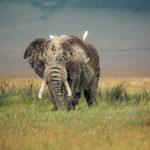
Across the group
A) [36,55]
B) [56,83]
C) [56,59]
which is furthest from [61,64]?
[36,55]

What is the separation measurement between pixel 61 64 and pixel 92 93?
3013 mm

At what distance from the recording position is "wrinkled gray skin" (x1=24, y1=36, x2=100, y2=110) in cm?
1373

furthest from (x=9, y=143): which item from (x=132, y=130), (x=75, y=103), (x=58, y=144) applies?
(x=75, y=103)

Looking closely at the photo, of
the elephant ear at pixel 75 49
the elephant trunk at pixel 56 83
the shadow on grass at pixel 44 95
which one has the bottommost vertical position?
the shadow on grass at pixel 44 95

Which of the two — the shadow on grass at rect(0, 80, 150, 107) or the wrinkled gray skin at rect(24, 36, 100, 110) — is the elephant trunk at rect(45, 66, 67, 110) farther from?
the shadow on grass at rect(0, 80, 150, 107)

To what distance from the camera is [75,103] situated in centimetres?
1575

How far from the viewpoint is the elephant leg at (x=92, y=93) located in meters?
16.6

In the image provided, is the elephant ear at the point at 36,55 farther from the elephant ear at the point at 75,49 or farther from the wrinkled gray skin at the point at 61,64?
the elephant ear at the point at 75,49

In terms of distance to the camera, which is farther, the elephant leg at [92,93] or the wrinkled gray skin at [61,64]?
the elephant leg at [92,93]

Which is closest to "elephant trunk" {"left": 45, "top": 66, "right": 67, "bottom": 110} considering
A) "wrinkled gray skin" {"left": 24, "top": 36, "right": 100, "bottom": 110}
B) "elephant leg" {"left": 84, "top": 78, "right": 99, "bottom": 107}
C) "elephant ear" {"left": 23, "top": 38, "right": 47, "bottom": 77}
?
"wrinkled gray skin" {"left": 24, "top": 36, "right": 100, "bottom": 110}

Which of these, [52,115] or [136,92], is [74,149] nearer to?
[52,115]

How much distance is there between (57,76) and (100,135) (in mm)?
4833

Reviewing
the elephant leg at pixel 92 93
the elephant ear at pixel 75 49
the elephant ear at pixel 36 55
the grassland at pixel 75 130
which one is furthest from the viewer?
the elephant leg at pixel 92 93

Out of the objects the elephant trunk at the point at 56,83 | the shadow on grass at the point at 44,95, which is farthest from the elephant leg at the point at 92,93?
the elephant trunk at the point at 56,83
